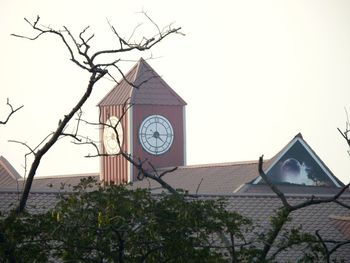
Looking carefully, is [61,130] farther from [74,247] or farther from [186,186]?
[186,186]

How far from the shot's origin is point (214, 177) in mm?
47500

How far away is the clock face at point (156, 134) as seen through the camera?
5400 cm

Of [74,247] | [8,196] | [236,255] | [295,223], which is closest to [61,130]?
[74,247]

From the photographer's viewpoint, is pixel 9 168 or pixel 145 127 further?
pixel 9 168

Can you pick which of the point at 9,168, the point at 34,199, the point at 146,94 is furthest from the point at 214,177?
the point at 34,199

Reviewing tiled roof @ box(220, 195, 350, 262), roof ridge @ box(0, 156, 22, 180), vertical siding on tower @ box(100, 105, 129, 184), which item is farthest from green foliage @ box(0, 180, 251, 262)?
roof ridge @ box(0, 156, 22, 180)

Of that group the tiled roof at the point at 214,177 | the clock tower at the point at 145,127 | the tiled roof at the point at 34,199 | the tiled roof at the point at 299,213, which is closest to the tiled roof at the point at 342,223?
the tiled roof at the point at 299,213

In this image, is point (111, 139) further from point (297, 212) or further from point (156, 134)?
point (297, 212)

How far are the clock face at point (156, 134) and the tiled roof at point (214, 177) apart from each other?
3873 mm

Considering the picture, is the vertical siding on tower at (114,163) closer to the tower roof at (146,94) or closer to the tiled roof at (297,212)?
the tower roof at (146,94)

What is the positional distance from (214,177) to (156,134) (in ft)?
25.7

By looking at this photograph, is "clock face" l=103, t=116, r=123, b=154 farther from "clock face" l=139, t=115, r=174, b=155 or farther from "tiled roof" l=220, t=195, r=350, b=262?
"tiled roof" l=220, t=195, r=350, b=262

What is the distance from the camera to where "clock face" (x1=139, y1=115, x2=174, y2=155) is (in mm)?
54000

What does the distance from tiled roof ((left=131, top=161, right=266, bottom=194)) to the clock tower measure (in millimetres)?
3631
